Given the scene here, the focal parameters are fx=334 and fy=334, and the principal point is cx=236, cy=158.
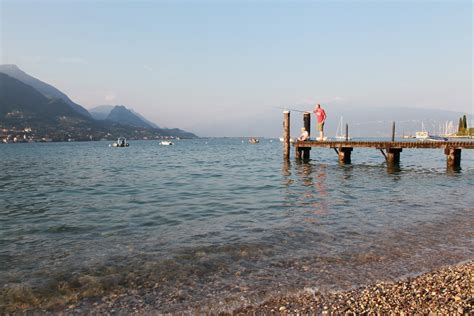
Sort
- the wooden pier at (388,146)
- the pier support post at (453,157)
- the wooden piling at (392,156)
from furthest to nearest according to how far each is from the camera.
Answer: the wooden piling at (392,156) → the pier support post at (453,157) → the wooden pier at (388,146)

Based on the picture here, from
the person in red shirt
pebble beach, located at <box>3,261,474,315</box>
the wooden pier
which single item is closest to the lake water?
pebble beach, located at <box>3,261,474,315</box>

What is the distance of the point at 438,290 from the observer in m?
6.13

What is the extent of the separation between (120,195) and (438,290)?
52.3 feet

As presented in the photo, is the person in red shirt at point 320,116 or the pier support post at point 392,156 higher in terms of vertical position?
the person in red shirt at point 320,116

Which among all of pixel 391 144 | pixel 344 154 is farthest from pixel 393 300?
pixel 344 154

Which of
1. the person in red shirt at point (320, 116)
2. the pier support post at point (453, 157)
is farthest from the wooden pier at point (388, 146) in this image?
the person in red shirt at point (320, 116)

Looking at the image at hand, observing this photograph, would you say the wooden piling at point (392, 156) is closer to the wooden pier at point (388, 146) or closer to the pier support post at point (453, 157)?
the wooden pier at point (388, 146)

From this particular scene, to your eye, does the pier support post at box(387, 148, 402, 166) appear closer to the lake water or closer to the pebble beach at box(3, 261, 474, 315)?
the lake water

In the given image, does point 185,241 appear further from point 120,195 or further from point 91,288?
point 120,195

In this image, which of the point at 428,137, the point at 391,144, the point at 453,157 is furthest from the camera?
the point at 428,137

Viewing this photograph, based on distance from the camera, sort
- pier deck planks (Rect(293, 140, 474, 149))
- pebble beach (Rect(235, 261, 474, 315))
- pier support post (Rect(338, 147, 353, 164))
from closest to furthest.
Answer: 1. pebble beach (Rect(235, 261, 474, 315))
2. pier deck planks (Rect(293, 140, 474, 149))
3. pier support post (Rect(338, 147, 353, 164))

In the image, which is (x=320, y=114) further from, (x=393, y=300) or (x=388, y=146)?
(x=393, y=300)

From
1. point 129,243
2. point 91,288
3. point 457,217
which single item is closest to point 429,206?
point 457,217

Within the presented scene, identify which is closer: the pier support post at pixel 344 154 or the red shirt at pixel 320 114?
the red shirt at pixel 320 114
